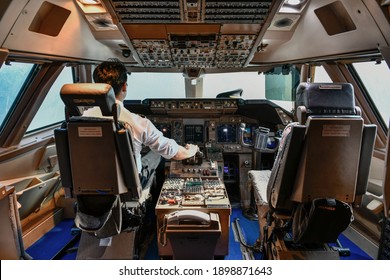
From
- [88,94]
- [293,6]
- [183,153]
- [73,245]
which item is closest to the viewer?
[88,94]

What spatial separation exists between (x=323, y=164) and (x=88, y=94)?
4.57 feet

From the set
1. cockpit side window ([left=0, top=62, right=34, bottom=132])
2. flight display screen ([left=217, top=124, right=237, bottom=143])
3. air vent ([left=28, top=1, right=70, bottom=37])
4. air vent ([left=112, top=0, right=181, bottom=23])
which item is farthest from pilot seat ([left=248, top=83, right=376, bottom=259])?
cockpit side window ([left=0, top=62, right=34, bottom=132])

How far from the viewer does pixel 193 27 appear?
5.80 feet

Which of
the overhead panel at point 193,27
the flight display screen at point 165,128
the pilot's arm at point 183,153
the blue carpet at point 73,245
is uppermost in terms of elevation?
the overhead panel at point 193,27

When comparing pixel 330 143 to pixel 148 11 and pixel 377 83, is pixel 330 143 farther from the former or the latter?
pixel 377 83

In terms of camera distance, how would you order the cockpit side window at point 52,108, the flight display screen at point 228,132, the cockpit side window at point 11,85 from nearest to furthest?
the cockpit side window at point 11,85
the cockpit side window at point 52,108
the flight display screen at point 228,132

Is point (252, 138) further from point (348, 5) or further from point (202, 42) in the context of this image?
point (348, 5)

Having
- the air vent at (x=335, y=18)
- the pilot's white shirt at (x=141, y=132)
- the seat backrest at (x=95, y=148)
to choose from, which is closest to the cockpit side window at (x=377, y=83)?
the air vent at (x=335, y=18)

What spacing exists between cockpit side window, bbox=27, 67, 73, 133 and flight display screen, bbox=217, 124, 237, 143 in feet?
6.67

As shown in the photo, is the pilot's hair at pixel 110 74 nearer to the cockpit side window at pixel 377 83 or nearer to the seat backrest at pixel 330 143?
the seat backrest at pixel 330 143

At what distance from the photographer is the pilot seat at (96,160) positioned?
1319 millimetres

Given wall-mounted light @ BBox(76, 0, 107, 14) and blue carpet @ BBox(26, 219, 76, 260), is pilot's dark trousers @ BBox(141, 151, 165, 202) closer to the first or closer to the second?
blue carpet @ BBox(26, 219, 76, 260)

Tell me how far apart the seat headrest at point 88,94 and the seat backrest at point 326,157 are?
106cm

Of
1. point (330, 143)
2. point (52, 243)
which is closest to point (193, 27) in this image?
point (330, 143)
